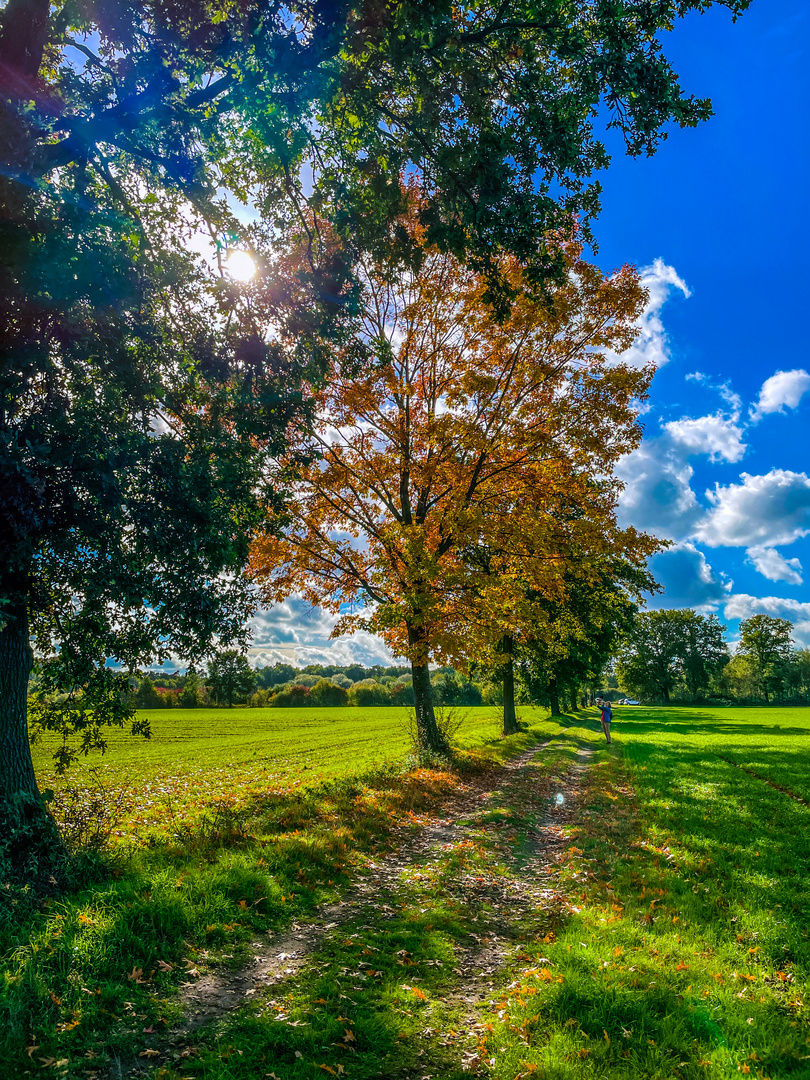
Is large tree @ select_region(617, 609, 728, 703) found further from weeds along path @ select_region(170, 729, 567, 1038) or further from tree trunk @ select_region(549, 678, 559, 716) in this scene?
weeds along path @ select_region(170, 729, 567, 1038)

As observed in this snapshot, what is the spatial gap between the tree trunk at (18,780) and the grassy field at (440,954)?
79 cm

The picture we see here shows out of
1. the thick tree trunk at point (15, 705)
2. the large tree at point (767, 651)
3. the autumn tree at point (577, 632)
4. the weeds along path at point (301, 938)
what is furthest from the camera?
the large tree at point (767, 651)

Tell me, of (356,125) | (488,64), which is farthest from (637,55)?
(356,125)

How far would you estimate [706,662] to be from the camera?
10419 centimetres

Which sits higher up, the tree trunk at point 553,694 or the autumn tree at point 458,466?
the autumn tree at point 458,466

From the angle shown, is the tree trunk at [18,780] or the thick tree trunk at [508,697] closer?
the tree trunk at [18,780]

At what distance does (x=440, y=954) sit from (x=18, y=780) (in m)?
6.19

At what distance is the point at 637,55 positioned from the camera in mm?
6672

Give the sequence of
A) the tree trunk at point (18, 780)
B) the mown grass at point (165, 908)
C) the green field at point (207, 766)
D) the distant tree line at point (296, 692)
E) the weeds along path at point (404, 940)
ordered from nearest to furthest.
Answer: the mown grass at point (165, 908) → the weeds along path at point (404, 940) → the tree trunk at point (18, 780) → the green field at point (207, 766) → the distant tree line at point (296, 692)

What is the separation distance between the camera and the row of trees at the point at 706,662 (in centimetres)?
9831

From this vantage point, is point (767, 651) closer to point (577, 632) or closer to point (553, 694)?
point (553, 694)

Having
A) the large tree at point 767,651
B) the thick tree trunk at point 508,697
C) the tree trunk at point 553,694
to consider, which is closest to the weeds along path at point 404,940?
the thick tree trunk at point 508,697

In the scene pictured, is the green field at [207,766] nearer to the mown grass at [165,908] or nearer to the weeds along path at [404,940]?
the mown grass at [165,908]

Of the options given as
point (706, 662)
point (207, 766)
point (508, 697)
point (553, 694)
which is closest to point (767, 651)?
point (706, 662)
